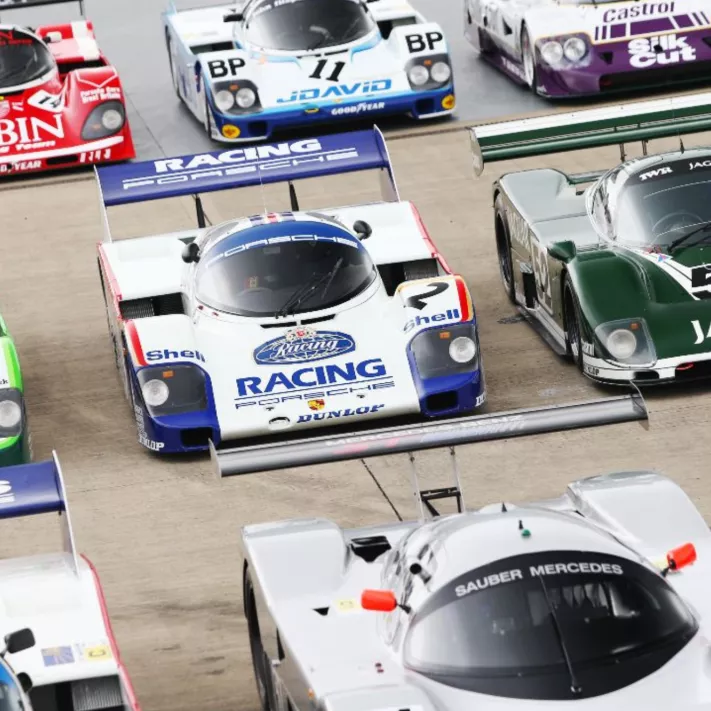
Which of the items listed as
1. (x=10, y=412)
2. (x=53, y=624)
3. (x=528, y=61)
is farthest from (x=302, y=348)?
(x=528, y=61)

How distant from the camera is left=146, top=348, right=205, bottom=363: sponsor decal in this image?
453 inches

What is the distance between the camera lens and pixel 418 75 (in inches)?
717

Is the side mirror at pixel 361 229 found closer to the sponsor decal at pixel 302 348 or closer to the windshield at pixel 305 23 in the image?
the sponsor decal at pixel 302 348

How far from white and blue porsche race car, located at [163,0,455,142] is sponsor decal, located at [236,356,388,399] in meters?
6.70

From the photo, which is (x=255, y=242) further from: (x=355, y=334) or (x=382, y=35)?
(x=382, y=35)

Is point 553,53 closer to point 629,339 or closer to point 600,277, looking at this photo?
point 600,277

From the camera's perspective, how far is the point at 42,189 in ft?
58.6

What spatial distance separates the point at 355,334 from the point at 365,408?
509 mm

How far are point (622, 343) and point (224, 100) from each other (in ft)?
23.1

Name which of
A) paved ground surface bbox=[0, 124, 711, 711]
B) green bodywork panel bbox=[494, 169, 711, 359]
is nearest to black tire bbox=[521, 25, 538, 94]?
paved ground surface bbox=[0, 124, 711, 711]

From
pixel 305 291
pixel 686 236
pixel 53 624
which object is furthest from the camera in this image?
pixel 686 236

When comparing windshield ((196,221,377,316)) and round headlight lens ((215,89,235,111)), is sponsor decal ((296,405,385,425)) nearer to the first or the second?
windshield ((196,221,377,316))

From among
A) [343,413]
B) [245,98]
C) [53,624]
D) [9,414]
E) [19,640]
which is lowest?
[245,98]

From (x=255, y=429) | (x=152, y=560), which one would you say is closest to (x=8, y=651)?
(x=152, y=560)
